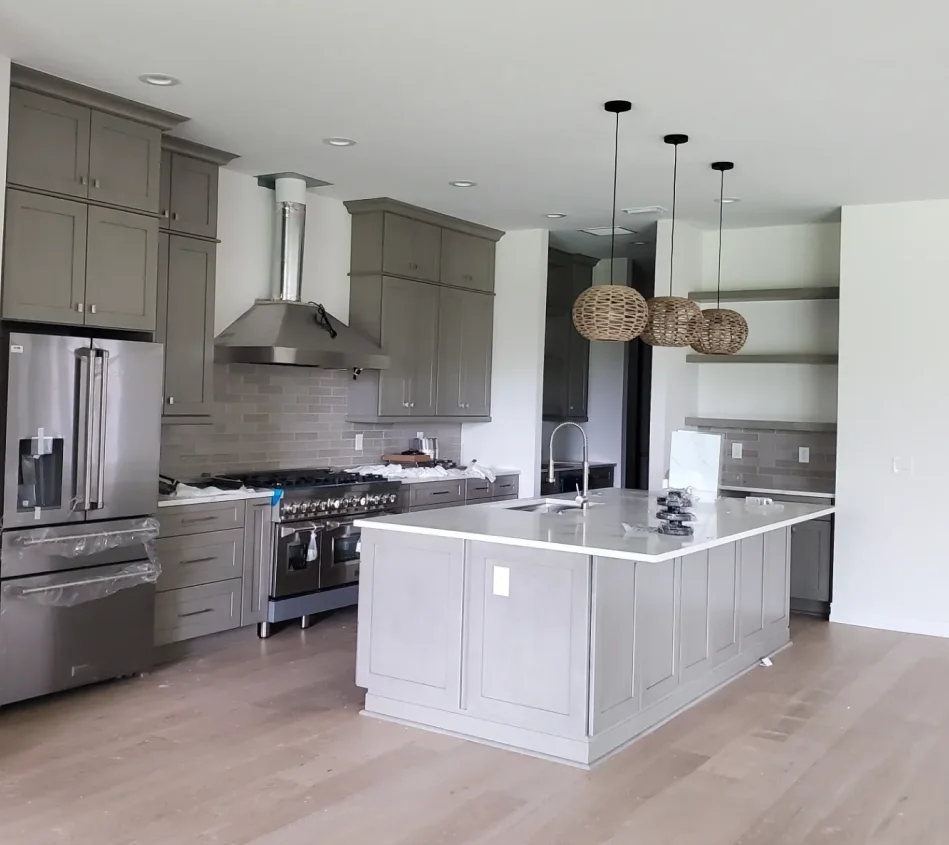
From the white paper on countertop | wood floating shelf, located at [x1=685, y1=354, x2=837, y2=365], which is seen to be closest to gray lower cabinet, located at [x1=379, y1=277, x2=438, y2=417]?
the white paper on countertop

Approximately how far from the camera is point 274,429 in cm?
618

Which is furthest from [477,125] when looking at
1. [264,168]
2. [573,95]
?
[264,168]

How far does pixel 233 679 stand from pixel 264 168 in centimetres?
299

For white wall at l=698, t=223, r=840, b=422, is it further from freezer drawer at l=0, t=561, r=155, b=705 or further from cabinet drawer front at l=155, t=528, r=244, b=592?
freezer drawer at l=0, t=561, r=155, b=705

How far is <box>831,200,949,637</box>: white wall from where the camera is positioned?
6070 mm

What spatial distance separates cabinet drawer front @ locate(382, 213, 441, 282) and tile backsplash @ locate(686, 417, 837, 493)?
90.8 inches

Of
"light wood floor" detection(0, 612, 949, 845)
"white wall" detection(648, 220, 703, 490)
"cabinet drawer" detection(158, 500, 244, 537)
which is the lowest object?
"light wood floor" detection(0, 612, 949, 845)

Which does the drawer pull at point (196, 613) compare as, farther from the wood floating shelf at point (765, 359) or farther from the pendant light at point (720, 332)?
the wood floating shelf at point (765, 359)

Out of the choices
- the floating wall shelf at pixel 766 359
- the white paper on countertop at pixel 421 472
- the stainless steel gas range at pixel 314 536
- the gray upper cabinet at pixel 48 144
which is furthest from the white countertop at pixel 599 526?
the gray upper cabinet at pixel 48 144

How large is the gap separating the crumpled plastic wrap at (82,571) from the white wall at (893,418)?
437 centimetres

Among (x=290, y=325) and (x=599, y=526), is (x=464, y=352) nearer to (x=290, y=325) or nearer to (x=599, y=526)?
(x=290, y=325)

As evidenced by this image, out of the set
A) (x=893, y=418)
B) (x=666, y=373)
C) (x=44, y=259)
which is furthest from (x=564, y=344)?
(x=44, y=259)

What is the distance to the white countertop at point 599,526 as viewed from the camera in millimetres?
3689

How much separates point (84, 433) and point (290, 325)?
5.72 ft
